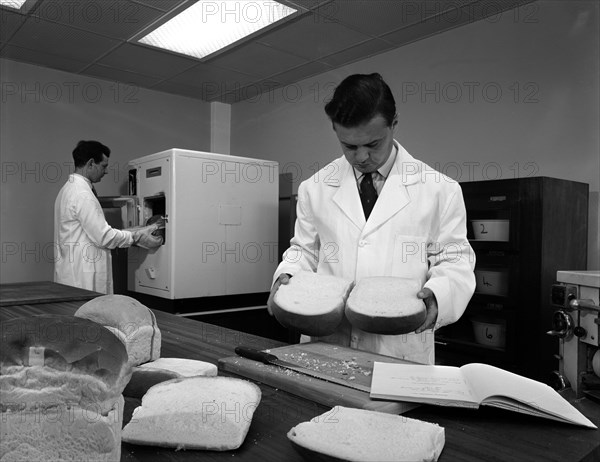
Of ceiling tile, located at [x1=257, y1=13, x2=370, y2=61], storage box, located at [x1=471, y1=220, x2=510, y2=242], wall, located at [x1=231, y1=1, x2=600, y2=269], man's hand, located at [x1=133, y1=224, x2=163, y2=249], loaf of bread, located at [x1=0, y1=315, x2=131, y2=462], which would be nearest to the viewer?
loaf of bread, located at [x1=0, y1=315, x2=131, y2=462]

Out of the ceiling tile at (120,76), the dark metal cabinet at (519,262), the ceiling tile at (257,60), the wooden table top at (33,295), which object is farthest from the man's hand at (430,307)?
the ceiling tile at (120,76)

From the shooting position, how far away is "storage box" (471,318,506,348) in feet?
8.00

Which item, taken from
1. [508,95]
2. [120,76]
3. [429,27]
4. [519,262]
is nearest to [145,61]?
[120,76]

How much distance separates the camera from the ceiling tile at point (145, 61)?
358 cm

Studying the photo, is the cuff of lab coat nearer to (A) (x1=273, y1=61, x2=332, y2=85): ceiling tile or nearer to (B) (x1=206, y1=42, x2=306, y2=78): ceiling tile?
(B) (x1=206, y1=42, x2=306, y2=78): ceiling tile

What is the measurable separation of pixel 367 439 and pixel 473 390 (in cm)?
28

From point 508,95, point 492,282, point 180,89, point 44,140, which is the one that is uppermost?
point 180,89

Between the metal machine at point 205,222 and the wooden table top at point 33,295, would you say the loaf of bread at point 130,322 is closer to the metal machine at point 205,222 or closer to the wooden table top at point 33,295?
the wooden table top at point 33,295

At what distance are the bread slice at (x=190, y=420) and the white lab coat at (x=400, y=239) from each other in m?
0.80

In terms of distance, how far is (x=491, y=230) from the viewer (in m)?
2.46

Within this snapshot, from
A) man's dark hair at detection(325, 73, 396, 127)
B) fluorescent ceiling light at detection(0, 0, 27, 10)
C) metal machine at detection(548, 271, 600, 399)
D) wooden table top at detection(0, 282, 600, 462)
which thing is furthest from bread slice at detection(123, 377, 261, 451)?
fluorescent ceiling light at detection(0, 0, 27, 10)

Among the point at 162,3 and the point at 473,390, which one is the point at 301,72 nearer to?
the point at 162,3

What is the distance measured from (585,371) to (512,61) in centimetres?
186

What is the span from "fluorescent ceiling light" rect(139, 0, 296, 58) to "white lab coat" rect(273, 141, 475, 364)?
1.70m
